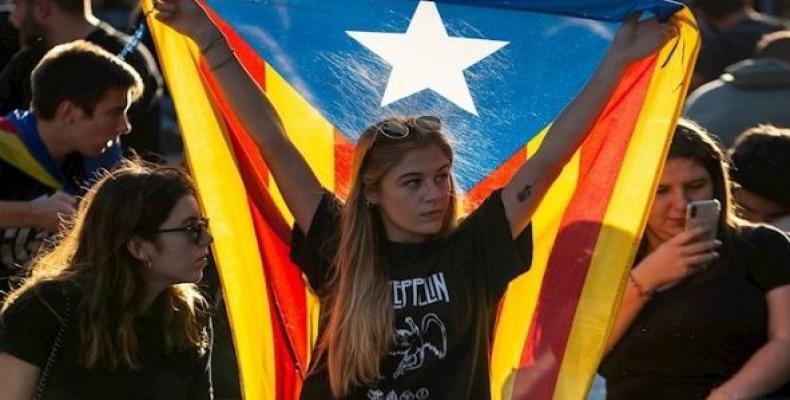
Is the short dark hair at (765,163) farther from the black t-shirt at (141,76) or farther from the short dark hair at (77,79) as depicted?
the black t-shirt at (141,76)

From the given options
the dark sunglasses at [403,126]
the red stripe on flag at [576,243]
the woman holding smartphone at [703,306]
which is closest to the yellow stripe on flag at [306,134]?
the dark sunglasses at [403,126]

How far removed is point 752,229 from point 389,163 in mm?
1204

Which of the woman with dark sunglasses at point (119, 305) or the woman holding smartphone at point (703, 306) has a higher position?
the woman with dark sunglasses at point (119, 305)

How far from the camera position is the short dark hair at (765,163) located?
582 cm

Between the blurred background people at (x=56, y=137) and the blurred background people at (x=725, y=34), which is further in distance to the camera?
the blurred background people at (x=725, y=34)

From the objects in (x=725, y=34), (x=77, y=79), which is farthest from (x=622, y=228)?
(x=725, y=34)

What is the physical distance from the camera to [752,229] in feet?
17.1

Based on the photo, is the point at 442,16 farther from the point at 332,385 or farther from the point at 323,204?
the point at 332,385

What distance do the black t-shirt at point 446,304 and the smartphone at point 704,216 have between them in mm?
577

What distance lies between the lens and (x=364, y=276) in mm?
4512

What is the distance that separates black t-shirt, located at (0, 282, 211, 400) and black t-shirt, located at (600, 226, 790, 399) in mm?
1331

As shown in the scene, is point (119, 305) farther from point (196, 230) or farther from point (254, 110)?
point (254, 110)

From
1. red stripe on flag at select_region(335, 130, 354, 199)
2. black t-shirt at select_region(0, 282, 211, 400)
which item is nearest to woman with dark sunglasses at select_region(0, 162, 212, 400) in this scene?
black t-shirt at select_region(0, 282, 211, 400)

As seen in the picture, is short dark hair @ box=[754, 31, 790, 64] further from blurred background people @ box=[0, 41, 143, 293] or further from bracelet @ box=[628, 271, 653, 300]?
blurred background people @ box=[0, 41, 143, 293]
